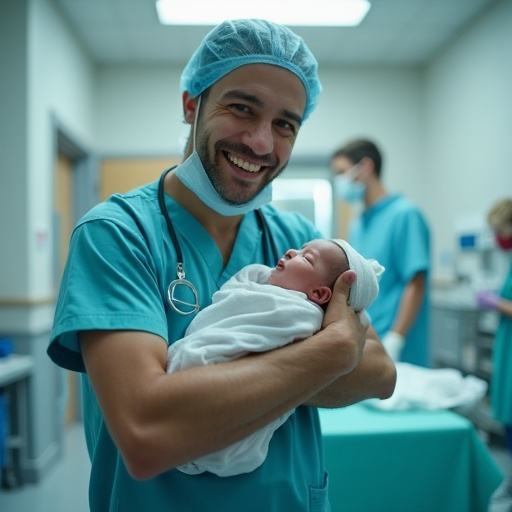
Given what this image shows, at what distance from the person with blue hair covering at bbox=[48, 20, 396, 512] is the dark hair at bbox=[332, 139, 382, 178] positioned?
1.43 m

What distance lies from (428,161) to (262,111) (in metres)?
3.75

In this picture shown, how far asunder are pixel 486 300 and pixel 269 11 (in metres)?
2.12

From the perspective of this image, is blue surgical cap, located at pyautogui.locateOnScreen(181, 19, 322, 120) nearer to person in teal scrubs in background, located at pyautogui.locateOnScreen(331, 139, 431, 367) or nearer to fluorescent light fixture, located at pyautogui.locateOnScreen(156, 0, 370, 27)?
person in teal scrubs in background, located at pyautogui.locateOnScreen(331, 139, 431, 367)

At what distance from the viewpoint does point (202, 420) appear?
604mm

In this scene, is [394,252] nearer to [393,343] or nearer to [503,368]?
[393,343]

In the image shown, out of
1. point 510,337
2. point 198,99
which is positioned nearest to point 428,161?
point 510,337

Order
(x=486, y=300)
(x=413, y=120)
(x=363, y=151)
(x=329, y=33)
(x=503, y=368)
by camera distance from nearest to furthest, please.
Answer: (x=363, y=151) < (x=503, y=368) < (x=486, y=300) < (x=329, y=33) < (x=413, y=120)

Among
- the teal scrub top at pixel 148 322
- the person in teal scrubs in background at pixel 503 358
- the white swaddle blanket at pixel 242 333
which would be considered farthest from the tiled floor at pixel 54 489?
the white swaddle blanket at pixel 242 333

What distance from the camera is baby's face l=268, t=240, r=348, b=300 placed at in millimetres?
894

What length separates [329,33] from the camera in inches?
138

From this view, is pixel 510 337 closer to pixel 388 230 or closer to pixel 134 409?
pixel 388 230

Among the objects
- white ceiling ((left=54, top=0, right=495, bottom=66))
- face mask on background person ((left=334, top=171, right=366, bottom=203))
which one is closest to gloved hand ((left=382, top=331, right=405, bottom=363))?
face mask on background person ((left=334, top=171, right=366, bottom=203))

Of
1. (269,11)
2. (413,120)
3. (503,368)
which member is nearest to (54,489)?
(503,368)

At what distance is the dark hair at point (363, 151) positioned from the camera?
2424 mm
